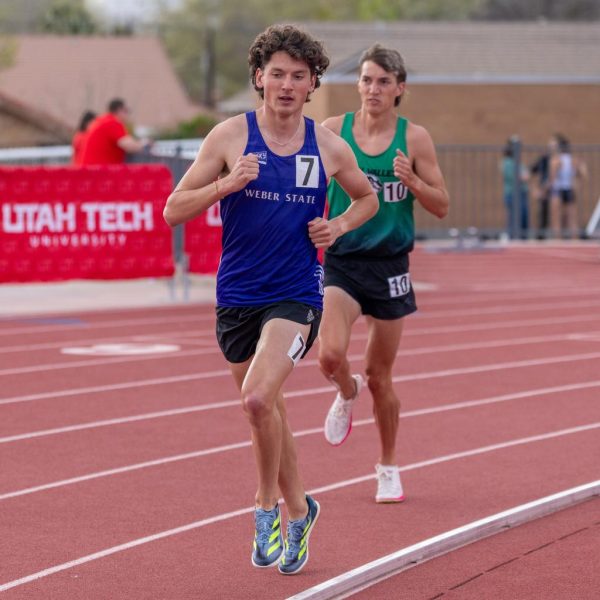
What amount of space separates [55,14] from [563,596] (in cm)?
8625

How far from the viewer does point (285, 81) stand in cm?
574

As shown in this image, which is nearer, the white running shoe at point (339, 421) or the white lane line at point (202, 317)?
the white running shoe at point (339, 421)

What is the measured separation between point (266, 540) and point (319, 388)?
17.1 ft

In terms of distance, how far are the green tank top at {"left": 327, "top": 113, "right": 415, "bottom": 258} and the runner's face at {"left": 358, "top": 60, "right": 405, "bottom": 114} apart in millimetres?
120

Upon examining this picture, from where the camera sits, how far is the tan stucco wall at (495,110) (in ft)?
109

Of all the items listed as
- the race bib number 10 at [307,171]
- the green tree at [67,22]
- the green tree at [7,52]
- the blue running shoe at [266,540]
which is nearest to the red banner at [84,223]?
the race bib number 10 at [307,171]

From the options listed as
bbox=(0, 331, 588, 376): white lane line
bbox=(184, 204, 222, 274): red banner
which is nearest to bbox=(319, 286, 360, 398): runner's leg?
bbox=(0, 331, 588, 376): white lane line

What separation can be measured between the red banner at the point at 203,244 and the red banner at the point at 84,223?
33 cm

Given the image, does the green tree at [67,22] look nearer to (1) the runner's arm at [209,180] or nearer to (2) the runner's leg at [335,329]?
(2) the runner's leg at [335,329]

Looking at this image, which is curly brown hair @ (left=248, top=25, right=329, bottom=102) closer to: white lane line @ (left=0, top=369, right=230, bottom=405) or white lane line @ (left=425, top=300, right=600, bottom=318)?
white lane line @ (left=0, top=369, right=230, bottom=405)

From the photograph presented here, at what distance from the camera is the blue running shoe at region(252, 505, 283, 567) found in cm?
579

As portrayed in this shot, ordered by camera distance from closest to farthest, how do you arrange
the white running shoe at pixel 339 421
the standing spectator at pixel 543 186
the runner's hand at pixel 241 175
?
the runner's hand at pixel 241 175 → the white running shoe at pixel 339 421 → the standing spectator at pixel 543 186

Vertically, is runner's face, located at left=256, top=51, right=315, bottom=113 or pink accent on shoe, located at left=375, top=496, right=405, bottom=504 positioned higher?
runner's face, located at left=256, top=51, right=315, bottom=113

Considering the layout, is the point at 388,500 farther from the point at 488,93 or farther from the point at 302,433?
the point at 488,93
